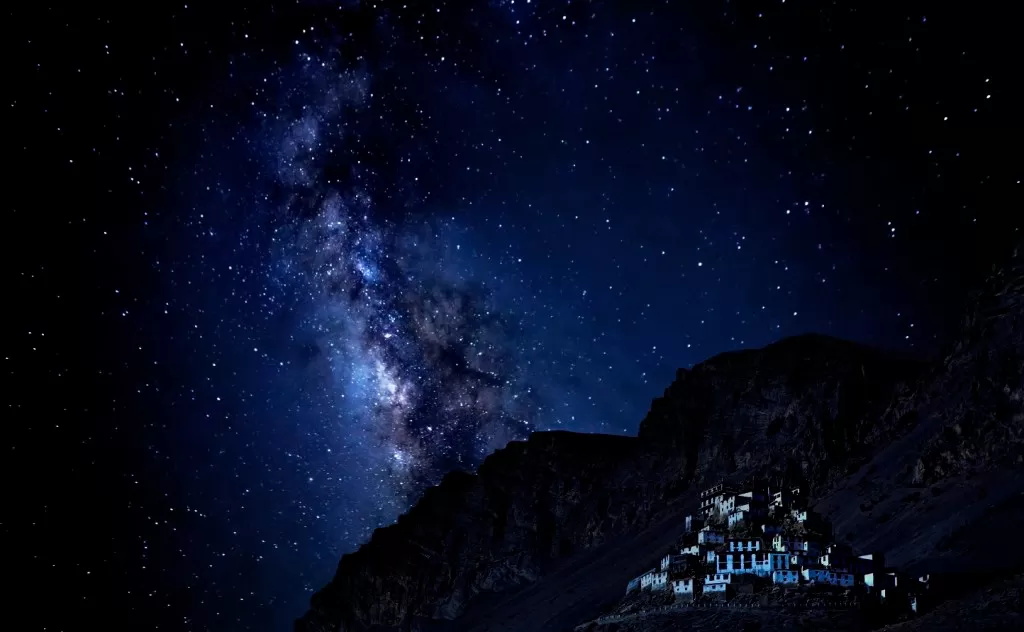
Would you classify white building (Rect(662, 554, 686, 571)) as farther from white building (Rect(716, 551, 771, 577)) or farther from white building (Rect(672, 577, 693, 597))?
white building (Rect(716, 551, 771, 577))

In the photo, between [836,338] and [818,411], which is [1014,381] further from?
[836,338]

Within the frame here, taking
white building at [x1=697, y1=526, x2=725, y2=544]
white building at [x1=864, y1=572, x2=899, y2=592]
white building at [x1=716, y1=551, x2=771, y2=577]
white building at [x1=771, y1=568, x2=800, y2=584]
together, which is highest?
white building at [x1=697, y1=526, x2=725, y2=544]

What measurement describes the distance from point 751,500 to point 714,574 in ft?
60.8

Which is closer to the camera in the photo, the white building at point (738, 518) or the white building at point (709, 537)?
the white building at point (709, 537)

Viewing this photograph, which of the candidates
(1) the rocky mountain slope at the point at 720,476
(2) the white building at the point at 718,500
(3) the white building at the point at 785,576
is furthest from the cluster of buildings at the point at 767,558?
(1) the rocky mountain slope at the point at 720,476

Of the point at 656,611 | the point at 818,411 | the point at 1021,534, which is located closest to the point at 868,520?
the point at 1021,534

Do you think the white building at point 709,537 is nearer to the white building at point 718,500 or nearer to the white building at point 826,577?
the white building at point 718,500

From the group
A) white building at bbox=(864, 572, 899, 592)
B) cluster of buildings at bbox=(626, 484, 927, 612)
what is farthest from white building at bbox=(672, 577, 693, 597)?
white building at bbox=(864, 572, 899, 592)

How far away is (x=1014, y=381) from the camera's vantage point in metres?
81.9

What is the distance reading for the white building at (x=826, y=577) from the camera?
5962 centimetres

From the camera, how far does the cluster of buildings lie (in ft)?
195

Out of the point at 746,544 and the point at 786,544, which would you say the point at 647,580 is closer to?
the point at 746,544

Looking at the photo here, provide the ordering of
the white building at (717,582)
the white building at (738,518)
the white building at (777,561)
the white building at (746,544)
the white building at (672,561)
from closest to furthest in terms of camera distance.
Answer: the white building at (717,582), the white building at (777,561), the white building at (746,544), the white building at (672,561), the white building at (738,518)

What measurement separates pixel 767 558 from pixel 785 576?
8.98 ft
